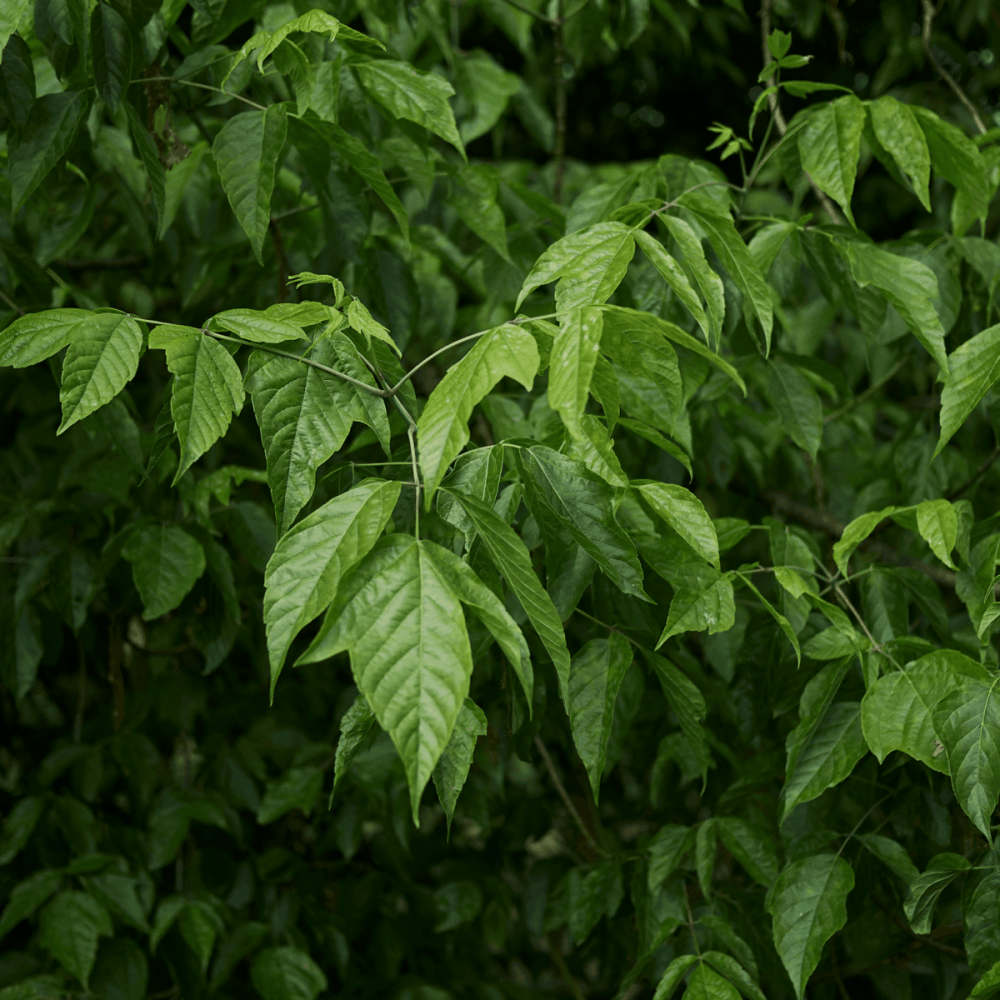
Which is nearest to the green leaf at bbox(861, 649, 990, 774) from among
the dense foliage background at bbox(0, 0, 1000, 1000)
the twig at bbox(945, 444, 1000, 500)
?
the dense foliage background at bbox(0, 0, 1000, 1000)

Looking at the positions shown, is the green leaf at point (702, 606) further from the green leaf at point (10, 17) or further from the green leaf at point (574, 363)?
the green leaf at point (10, 17)

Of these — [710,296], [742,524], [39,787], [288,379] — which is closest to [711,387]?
→ [742,524]

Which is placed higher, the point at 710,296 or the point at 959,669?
the point at 710,296

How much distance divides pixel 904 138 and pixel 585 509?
721mm

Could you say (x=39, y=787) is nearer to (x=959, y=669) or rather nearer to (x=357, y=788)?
(x=357, y=788)

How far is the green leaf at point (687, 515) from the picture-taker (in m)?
0.95

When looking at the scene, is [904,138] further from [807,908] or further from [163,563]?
[163,563]

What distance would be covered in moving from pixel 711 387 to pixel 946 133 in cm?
48

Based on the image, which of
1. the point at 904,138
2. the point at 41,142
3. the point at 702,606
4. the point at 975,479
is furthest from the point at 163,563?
A: the point at 975,479

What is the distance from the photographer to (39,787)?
6.42 feet

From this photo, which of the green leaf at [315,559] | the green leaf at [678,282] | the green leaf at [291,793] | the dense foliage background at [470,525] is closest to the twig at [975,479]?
the dense foliage background at [470,525]

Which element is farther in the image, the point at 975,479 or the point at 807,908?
the point at 975,479

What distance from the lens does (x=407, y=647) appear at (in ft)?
2.33

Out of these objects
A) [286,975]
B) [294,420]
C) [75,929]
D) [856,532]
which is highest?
[294,420]
